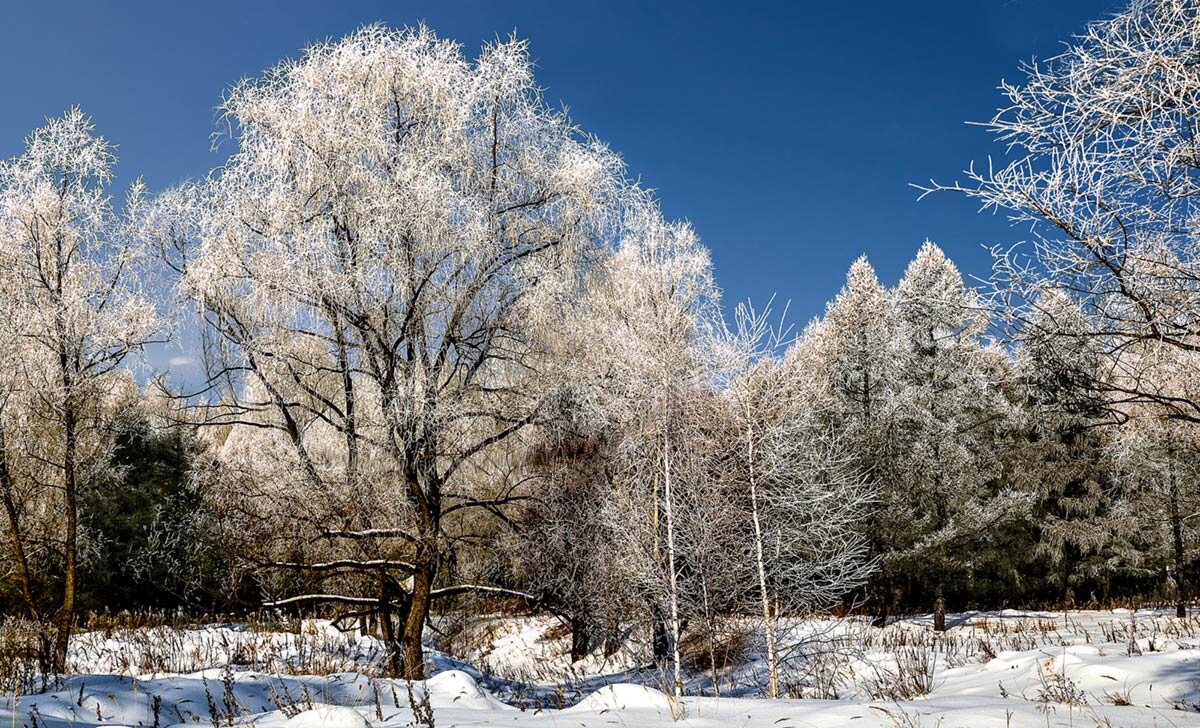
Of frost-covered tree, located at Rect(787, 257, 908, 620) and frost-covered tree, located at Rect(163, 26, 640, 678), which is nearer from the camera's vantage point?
frost-covered tree, located at Rect(163, 26, 640, 678)

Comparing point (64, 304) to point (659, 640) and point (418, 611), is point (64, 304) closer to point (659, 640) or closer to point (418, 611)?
point (418, 611)

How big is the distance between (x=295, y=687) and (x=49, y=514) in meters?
13.1

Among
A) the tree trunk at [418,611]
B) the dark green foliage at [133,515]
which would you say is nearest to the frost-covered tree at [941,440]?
the tree trunk at [418,611]

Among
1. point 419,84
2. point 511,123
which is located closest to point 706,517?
point 511,123

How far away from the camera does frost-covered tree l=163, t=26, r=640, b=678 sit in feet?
32.4

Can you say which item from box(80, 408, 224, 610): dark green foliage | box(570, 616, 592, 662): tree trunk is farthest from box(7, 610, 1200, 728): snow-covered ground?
box(80, 408, 224, 610): dark green foliage

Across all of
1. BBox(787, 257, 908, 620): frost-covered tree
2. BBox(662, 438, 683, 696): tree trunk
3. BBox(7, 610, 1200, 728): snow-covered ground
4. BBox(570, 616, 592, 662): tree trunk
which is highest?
BBox(787, 257, 908, 620): frost-covered tree

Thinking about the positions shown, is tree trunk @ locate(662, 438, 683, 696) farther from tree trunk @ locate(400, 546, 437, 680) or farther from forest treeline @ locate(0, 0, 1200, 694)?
tree trunk @ locate(400, 546, 437, 680)

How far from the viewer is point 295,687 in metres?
7.13

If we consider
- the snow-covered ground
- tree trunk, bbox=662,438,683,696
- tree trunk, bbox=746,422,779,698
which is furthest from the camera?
tree trunk, bbox=662,438,683,696

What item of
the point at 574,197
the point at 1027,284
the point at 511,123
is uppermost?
the point at 511,123

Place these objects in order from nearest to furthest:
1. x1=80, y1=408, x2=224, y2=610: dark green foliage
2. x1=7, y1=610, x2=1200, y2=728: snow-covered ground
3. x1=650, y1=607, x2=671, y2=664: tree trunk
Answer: x1=7, y1=610, x2=1200, y2=728: snow-covered ground < x1=650, y1=607, x2=671, y2=664: tree trunk < x1=80, y1=408, x2=224, y2=610: dark green foliage

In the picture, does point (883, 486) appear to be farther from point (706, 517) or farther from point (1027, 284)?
point (1027, 284)

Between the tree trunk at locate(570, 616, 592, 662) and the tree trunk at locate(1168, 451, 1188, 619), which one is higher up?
the tree trunk at locate(1168, 451, 1188, 619)
